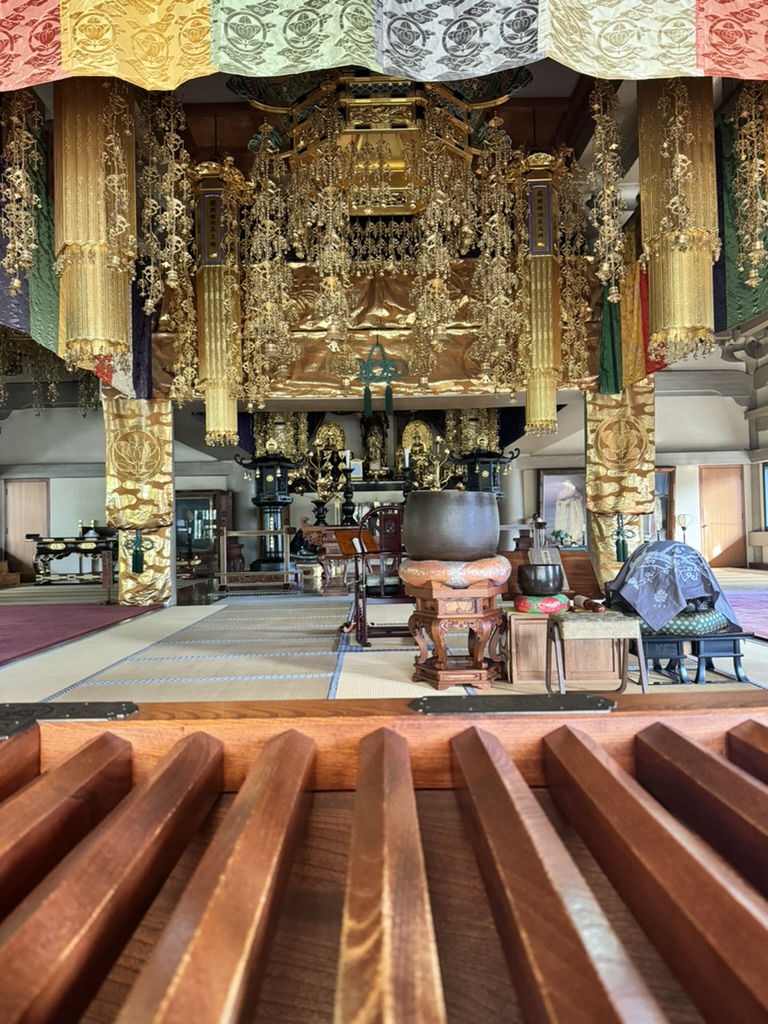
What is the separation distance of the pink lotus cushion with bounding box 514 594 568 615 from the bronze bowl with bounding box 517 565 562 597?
0.09 ft

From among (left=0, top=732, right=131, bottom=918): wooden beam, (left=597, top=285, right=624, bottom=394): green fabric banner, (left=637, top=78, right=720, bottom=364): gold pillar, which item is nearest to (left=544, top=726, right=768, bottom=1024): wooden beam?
(left=0, top=732, right=131, bottom=918): wooden beam

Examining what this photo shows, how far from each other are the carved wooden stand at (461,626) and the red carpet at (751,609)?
5.62ft

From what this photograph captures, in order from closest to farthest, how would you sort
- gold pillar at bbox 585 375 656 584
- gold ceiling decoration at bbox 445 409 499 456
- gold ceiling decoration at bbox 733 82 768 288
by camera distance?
→ gold ceiling decoration at bbox 733 82 768 288, gold pillar at bbox 585 375 656 584, gold ceiling decoration at bbox 445 409 499 456

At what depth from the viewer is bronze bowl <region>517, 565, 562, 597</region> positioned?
11.0 feet

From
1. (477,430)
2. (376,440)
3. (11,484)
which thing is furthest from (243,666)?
(11,484)

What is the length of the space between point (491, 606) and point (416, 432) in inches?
364

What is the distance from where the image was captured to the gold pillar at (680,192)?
3314mm

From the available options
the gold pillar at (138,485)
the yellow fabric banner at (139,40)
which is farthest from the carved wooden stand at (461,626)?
the gold pillar at (138,485)

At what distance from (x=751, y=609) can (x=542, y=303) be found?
3575 mm

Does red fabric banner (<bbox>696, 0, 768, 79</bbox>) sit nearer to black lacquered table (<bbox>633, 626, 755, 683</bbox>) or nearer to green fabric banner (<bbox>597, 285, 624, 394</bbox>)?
black lacquered table (<bbox>633, 626, 755, 683</bbox>)

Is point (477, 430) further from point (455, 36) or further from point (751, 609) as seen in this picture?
point (455, 36)

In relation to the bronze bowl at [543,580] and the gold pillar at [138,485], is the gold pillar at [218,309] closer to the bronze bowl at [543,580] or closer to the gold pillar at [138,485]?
the gold pillar at [138,485]

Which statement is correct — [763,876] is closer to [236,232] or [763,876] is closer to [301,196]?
[301,196]

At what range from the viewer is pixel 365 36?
259cm
